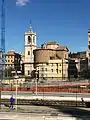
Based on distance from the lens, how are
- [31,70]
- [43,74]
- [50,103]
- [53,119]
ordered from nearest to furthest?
[53,119], [50,103], [43,74], [31,70]

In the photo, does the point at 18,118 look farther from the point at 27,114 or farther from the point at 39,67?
the point at 39,67

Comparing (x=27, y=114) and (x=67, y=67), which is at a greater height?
(x=67, y=67)

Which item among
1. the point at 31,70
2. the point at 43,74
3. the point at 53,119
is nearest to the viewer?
the point at 53,119

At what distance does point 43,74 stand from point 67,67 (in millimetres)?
15548

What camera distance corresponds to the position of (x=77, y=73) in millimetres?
189250

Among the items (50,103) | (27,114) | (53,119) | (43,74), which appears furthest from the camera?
(43,74)

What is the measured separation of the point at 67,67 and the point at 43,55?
19.3 m

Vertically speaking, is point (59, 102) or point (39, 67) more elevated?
point (39, 67)

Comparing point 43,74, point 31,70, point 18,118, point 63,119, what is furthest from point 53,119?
point 31,70

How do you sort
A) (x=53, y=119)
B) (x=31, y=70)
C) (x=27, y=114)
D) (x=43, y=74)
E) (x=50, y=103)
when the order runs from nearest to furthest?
(x=53, y=119) → (x=27, y=114) → (x=50, y=103) → (x=43, y=74) → (x=31, y=70)

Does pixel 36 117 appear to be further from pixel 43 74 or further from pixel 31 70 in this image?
pixel 31 70

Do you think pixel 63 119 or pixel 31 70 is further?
pixel 31 70

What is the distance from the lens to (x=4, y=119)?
33812mm

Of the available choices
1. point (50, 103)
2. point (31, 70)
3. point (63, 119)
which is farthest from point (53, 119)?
point (31, 70)
